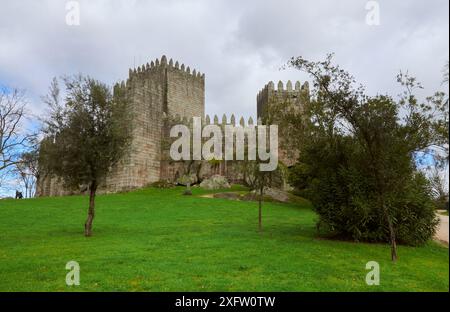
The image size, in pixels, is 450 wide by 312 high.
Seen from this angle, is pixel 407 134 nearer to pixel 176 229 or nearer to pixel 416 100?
pixel 416 100

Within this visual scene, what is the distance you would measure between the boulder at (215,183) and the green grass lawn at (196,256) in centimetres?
1647

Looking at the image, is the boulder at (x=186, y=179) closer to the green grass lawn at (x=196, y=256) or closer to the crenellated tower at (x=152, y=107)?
the crenellated tower at (x=152, y=107)

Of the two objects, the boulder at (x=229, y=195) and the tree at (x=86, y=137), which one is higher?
the tree at (x=86, y=137)

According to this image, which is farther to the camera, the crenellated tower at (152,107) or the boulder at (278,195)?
the crenellated tower at (152,107)

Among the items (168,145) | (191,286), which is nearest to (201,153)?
(168,145)

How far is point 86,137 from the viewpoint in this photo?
63.7ft

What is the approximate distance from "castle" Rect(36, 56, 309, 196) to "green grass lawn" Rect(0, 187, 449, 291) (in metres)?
18.9

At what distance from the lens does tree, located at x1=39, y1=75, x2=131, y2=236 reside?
63.3ft

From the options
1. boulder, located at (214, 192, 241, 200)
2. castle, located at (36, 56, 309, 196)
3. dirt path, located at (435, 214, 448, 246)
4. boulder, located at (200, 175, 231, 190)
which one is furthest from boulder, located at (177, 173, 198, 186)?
dirt path, located at (435, 214, 448, 246)

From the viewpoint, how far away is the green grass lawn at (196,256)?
35.3ft

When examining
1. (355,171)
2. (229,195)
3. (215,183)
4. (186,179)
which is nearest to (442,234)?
(355,171)

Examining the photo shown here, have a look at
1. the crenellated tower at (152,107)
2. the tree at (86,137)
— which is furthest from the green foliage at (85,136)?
the crenellated tower at (152,107)

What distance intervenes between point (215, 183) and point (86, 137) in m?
24.3

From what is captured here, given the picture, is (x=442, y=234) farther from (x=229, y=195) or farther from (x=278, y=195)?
(x=229, y=195)
